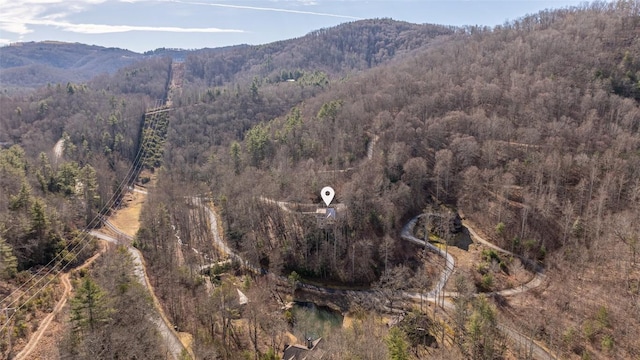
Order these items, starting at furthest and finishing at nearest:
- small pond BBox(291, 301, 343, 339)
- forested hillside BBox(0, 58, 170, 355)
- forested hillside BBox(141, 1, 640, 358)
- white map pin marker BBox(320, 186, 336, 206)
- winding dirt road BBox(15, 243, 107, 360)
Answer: white map pin marker BBox(320, 186, 336, 206) → forested hillside BBox(141, 1, 640, 358) → small pond BBox(291, 301, 343, 339) → forested hillside BBox(0, 58, 170, 355) → winding dirt road BBox(15, 243, 107, 360)

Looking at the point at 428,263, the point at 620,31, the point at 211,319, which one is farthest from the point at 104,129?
the point at 620,31

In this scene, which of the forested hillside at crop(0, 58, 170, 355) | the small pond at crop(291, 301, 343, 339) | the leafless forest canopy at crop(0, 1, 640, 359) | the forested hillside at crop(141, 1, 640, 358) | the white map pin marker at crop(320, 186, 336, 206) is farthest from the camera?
the white map pin marker at crop(320, 186, 336, 206)

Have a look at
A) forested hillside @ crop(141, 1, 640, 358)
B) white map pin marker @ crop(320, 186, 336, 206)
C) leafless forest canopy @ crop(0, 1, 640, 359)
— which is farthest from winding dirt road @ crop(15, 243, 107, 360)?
white map pin marker @ crop(320, 186, 336, 206)

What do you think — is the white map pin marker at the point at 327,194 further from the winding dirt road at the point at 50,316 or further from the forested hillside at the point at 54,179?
the forested hillside at the point at 54,179

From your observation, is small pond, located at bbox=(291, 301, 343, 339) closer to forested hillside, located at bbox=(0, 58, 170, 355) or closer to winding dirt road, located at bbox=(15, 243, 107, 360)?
winding dirt road, located at bbox=(15, 243, 107, 360)

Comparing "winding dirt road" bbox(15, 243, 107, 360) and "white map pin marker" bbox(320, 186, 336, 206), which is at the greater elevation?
"white map pin marker" bbox(320, 186, 336, 206)

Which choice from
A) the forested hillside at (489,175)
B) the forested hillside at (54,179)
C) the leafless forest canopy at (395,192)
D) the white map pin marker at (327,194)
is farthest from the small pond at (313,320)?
the forested hillside at (54,179)

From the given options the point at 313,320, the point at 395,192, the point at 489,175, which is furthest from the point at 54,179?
the point at 489,175

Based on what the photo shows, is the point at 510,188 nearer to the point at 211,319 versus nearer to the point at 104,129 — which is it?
the point at 211,319

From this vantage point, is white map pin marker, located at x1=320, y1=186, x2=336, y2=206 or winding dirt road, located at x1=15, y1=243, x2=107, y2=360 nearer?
winding dirt road, located at x1=15, y1=243, x2=107, y2=360
